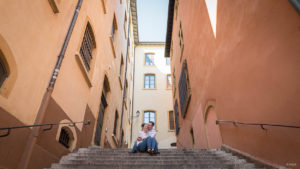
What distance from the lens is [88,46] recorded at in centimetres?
763

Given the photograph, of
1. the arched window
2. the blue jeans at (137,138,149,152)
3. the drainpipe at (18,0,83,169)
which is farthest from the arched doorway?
the drainpipe at (18,0,83,169)

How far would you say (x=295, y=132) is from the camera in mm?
3342

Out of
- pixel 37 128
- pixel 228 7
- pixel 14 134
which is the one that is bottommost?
pixel 14 134

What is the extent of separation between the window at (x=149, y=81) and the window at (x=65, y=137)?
1642 cm

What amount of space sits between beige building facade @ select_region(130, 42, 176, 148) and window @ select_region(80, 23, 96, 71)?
41.5 ft

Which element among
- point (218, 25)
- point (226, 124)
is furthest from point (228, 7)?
point (226, 124)

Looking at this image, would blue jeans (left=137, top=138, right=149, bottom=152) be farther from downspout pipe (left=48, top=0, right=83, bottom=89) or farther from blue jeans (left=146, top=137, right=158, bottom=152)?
downspout pipe (left=48, top=0, right=83, bottom=89)

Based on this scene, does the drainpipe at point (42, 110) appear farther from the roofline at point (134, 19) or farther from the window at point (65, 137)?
the roofline at point (134, 19)

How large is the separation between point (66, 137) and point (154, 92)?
631 inches

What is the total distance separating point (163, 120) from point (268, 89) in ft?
52.6

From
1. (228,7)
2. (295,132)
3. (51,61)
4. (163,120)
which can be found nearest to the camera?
(295,132)

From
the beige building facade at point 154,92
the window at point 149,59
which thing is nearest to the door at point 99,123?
the beige building facade at point 154,92

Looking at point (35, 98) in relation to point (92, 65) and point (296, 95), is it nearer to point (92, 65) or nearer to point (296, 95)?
point (92, 65)

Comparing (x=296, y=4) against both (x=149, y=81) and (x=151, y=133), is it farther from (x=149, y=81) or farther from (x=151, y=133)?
(x=149, y=81)
